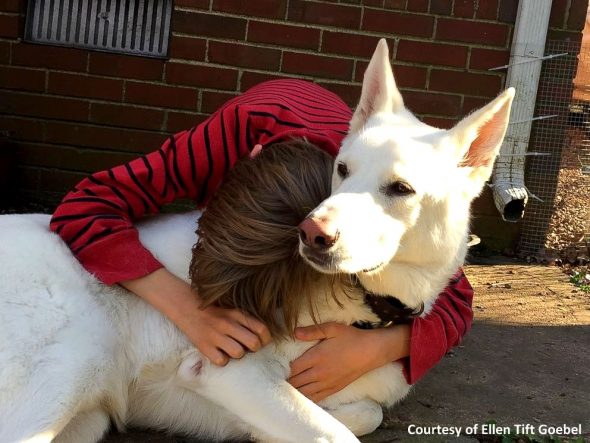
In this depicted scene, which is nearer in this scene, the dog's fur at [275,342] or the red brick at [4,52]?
the dog's fur at [275,342]

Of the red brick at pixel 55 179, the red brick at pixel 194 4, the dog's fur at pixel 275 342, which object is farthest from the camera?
the red brick at pixel 55 179

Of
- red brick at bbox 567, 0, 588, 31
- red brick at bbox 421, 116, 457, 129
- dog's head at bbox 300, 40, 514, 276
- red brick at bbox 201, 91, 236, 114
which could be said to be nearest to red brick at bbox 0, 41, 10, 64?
red brick at bbox 201, 91, 236, 114

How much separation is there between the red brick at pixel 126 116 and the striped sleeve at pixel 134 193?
2289 millimetres

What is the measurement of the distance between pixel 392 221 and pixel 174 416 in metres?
0.99

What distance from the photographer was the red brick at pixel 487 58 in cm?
474

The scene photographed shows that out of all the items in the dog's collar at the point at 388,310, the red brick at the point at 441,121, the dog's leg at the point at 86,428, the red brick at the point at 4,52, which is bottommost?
the dog's leg at the point at 86,428

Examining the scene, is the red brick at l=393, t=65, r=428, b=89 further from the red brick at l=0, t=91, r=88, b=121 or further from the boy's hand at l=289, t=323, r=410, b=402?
the boy's hand at l=289, t=323, r=410, b=402

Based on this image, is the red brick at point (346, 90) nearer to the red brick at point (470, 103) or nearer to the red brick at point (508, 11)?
the red brick at point (470, 103)

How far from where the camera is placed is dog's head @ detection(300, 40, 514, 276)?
6.35 ft

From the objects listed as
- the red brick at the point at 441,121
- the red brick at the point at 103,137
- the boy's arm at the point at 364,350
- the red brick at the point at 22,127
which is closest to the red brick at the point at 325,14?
the red brick at the point at 441,121

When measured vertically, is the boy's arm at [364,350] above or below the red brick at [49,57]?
below

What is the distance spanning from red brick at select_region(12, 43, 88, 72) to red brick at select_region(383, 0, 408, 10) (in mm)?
1949

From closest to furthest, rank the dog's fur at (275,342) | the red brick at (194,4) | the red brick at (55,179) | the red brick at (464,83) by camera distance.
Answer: the dog's fur at (275,342) < the red brick at (194,4) < the red brick at (464,83) < the red brick at (55,179)

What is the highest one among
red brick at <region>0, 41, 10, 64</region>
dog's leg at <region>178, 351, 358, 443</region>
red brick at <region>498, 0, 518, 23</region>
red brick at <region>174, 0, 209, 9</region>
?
red brick at <region>498, 0, 518, 23</region>
